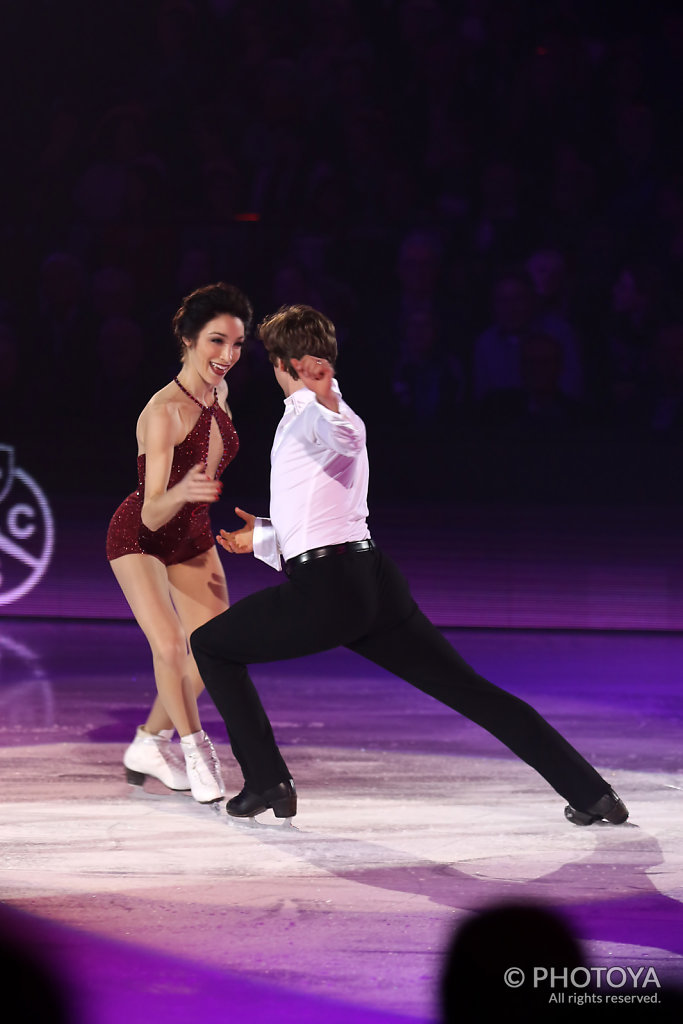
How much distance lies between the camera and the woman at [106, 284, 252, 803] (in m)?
4.37

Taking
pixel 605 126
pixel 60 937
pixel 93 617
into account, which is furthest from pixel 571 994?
pixel 605 126

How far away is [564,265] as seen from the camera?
877 centimetres

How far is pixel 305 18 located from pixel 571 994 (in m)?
8.39

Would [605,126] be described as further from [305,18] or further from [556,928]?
[556,928]

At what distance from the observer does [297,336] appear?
154 inches

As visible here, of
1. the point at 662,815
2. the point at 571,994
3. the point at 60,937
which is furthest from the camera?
the point at 662,815

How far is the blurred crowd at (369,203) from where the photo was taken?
28.6ft

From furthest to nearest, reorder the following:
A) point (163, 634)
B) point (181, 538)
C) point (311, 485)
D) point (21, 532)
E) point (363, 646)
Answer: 1. point (21, 532)
2. point (181, 538)
3. point (163, 634)
4. point (363, 646)
5. point (311, 485)

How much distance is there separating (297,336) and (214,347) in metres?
0.66

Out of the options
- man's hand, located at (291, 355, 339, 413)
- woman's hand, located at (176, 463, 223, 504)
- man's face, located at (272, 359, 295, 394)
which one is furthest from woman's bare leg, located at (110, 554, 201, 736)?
man's hand, located at (291, 355, 339, 413)
